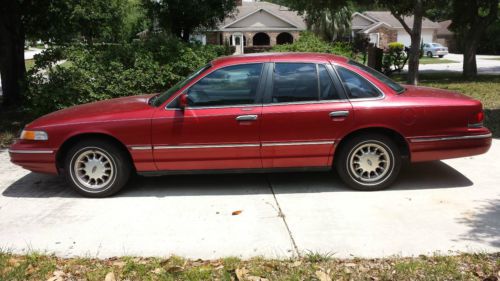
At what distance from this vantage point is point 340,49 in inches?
→ 492

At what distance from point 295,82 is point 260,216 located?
1609 millimetres

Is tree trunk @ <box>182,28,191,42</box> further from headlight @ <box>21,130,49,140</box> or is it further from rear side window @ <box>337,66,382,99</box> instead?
rear side window @ <box>337,66,382,99</box>

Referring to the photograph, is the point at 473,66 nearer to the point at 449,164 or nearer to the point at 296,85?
the point at 449,164

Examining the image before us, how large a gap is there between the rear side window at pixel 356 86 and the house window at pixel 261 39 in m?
46.6

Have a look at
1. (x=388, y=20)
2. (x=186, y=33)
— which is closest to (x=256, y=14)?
(x=388, y=20)

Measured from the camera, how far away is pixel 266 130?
18.0 ft

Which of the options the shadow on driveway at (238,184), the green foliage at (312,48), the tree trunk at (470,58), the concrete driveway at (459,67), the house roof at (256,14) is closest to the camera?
the shadow on driveway at (238,184)

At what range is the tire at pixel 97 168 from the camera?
5.61 m

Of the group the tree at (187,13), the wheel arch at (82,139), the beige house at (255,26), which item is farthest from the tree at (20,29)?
the beige house at (255,26)

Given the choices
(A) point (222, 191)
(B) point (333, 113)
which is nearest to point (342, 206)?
(B) point (333, 113)

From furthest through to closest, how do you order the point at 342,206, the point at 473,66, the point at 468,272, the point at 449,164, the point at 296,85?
1. the point at 473,66
2. the point at 449,164
3. the point at 296,85
4. the point at 342,206
5. the point at 468,272

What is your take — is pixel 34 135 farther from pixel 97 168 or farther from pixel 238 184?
pixel 238 184

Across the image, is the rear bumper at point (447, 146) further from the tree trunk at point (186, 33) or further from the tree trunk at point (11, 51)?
the tree trunk at point (186, 33)

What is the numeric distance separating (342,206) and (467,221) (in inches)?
48.0
